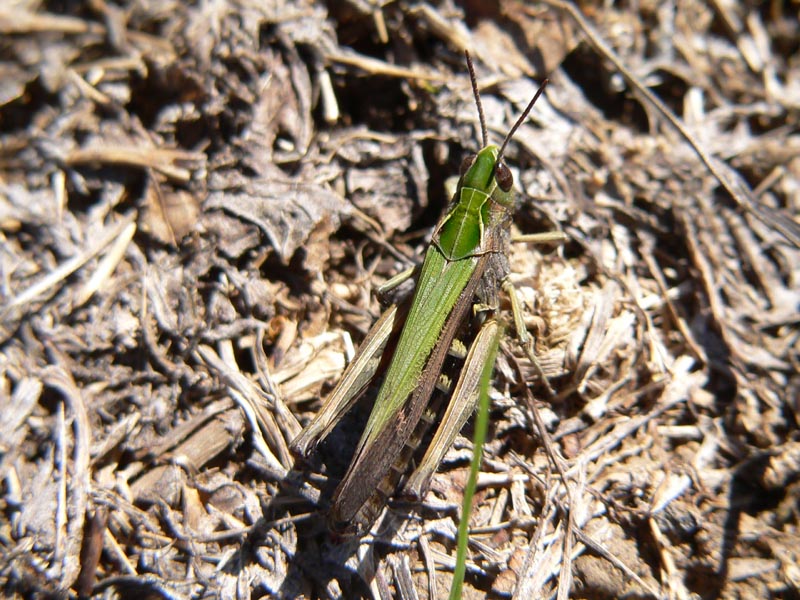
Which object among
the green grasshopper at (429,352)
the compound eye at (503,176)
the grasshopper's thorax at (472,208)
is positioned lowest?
the green grasshopper at (429,352)

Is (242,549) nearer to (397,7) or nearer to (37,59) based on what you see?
(37,59)

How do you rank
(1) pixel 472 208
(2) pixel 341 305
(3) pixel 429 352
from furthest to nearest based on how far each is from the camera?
(2) pixel 341 305
(1) pixel 472 208
(3) pixel 429 352

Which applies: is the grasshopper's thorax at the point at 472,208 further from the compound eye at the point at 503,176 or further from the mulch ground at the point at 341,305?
the mulch ground at the point at 341,305

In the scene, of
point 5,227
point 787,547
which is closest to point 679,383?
point 787,547

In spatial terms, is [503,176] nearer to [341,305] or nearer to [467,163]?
[467,163]

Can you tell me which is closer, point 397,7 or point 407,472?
point 407,472

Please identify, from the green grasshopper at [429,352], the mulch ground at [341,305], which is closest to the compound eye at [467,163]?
the green grasshopper at [429,352]

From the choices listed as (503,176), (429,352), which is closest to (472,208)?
(503,176)
